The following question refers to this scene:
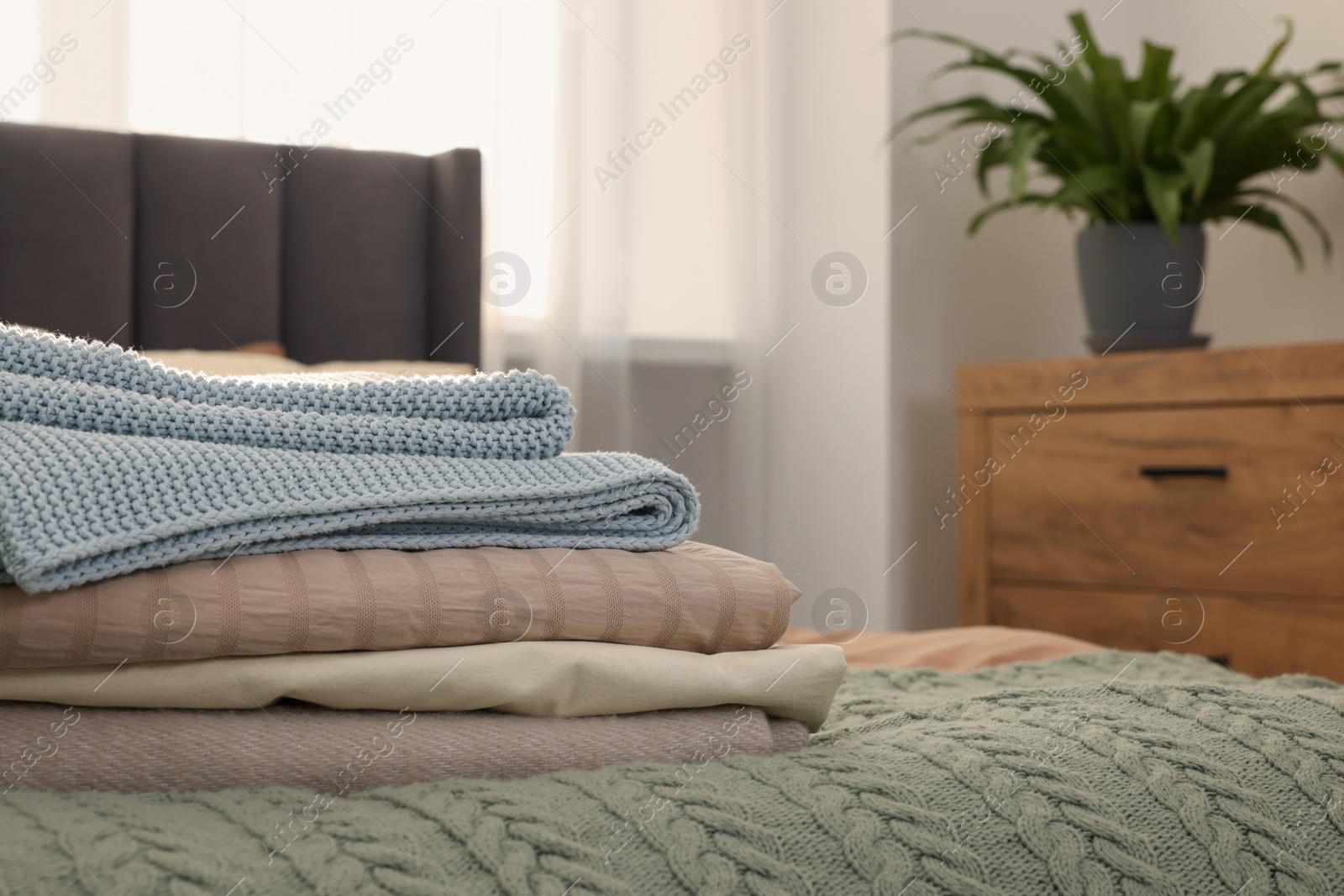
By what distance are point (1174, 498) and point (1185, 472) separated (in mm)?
48

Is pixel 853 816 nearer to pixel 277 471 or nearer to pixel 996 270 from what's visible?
pixel 277 471

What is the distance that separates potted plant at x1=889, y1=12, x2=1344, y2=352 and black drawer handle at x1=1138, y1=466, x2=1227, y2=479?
0.26 meters

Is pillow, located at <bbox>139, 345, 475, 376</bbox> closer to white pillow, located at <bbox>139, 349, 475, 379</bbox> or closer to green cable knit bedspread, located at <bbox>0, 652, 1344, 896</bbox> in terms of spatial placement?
white pillow, located at <bbox>139, 349, 475, 379</bbox>

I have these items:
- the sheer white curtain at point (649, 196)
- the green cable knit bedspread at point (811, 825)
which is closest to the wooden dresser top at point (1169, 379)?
the sheer white curtain at point (649, 196)

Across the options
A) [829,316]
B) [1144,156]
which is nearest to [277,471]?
[1144,156]

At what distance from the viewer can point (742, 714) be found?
58cm

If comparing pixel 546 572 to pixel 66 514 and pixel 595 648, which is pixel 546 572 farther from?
pixel 66 514

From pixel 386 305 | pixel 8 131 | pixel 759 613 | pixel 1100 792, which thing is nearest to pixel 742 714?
pixel 759 613

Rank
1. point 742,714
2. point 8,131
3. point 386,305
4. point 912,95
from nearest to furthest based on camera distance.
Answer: point 742,714
point 8,131
point 386,305
point 912,95

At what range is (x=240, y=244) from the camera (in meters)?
1.57

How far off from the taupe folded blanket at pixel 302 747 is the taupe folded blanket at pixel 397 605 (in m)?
0.03

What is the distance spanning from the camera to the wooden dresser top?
64.1 inches

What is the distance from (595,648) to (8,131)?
135 centimetres

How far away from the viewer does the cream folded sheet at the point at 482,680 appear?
0.49 meters
